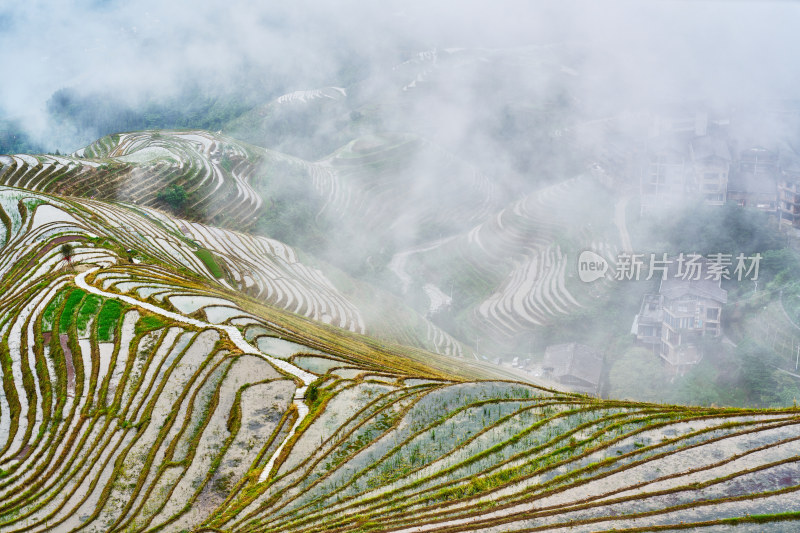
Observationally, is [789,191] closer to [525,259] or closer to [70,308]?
[525,259]

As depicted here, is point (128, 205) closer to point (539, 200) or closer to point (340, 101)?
point (539, 200)

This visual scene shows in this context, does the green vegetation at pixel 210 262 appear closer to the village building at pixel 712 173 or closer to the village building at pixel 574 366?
the village building at pixel 574 366

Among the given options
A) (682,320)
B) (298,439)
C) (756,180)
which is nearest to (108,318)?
(298,439)

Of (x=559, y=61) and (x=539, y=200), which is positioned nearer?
(x=539, y=200)

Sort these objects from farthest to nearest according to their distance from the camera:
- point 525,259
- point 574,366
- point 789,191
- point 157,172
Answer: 1. point 525,259
2. point 157,172
3. point 789,191
4. point 574,366

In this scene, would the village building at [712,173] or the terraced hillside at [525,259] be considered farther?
the village building at [712,173]

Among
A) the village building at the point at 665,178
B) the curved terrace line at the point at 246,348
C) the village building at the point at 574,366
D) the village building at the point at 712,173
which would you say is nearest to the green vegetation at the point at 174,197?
the curved terrace line at the point at 246,348

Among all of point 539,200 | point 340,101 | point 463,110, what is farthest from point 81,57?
point 539,200
